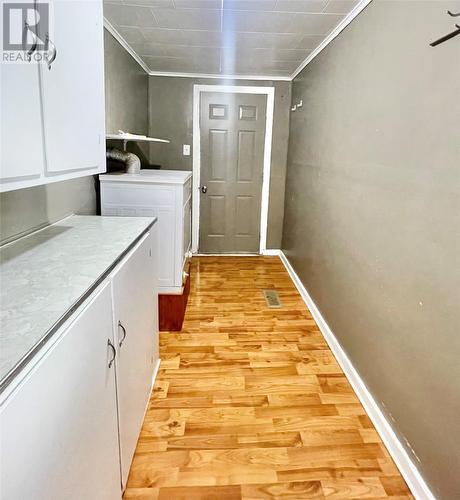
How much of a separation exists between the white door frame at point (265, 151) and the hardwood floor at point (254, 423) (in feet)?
6.26

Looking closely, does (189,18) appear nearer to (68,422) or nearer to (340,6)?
(340,6)

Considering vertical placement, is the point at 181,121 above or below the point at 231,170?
above

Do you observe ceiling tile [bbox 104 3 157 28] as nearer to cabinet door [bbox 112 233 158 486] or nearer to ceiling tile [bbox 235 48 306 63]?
ceiling tile [bbox 235 48 306 63]

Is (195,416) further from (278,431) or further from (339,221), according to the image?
(339,221)

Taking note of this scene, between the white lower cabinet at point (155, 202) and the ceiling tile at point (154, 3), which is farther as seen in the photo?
the white lower cabinet at point (155, 202)

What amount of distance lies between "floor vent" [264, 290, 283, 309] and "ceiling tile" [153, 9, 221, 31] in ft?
7.43

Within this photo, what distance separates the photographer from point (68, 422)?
842 mm

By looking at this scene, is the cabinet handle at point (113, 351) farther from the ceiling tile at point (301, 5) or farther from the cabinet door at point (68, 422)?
the ceiling tile at point (301, 5)

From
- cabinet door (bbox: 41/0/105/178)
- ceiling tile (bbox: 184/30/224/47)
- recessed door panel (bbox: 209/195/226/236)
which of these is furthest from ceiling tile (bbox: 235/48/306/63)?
cabinet door (bbox: 41/0/105/178)

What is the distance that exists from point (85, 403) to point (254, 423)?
3.66ft

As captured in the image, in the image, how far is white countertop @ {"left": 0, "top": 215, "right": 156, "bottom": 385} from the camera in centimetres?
73

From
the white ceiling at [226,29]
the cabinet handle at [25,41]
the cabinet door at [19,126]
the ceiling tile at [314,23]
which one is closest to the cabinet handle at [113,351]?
the cabinet door at [19,126]

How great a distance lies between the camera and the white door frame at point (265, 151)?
166 inches

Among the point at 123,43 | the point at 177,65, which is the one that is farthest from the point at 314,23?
the point at 177,65
